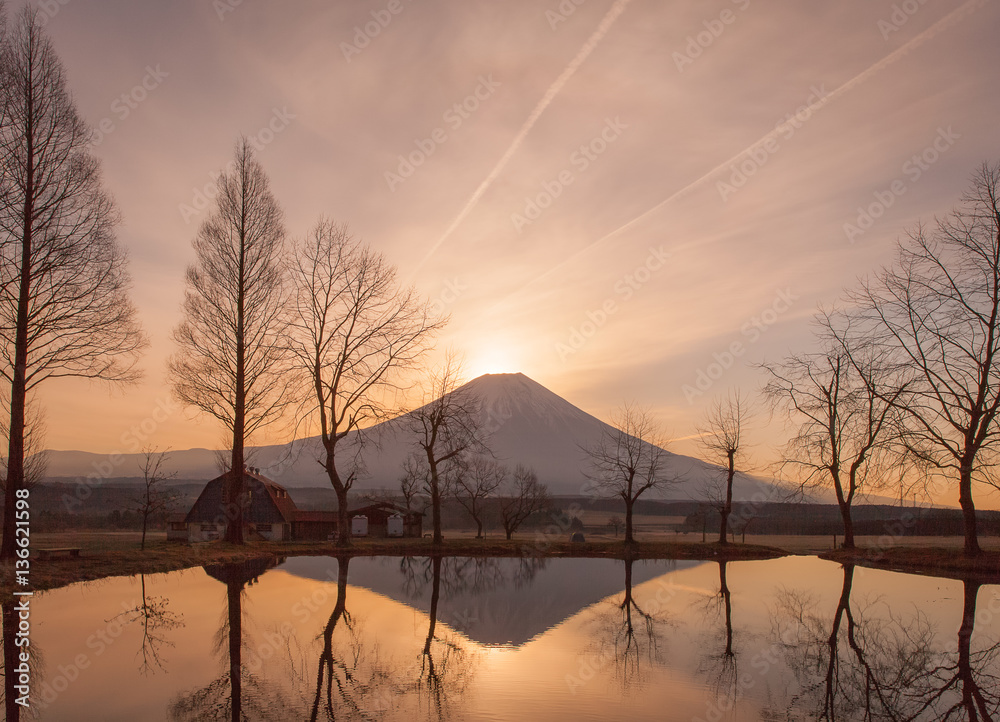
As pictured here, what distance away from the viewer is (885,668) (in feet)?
36.6

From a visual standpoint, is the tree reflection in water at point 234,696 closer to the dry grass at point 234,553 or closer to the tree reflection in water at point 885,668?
the tree reflection in water at point 885,668

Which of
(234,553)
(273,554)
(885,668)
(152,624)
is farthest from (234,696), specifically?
(273,554)

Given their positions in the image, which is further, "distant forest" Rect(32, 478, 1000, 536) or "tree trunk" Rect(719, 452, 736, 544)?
"distant forest" Rect(32, 478, 1000, 536)

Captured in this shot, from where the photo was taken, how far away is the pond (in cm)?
876

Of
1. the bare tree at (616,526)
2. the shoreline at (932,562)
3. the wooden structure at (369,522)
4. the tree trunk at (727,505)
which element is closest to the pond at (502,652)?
the shoreline at (932,562)

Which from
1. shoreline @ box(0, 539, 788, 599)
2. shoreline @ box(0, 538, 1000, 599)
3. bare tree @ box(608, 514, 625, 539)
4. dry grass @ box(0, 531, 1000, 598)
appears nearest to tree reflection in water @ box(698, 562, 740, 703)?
shoreline @ box(0, 538, 1000, 599)

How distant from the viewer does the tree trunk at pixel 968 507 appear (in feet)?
85.8

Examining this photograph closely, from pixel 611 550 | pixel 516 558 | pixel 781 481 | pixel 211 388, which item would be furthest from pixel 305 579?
pixel 781 481

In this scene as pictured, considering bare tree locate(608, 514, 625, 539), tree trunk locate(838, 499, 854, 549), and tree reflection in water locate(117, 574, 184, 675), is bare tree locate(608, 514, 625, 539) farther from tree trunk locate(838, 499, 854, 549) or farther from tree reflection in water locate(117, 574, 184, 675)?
tree reflection in water locate(117, 574, 184, 675)

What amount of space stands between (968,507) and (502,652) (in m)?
23.2

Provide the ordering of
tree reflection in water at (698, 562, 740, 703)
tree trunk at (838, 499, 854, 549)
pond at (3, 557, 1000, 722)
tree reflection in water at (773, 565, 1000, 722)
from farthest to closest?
1. tree trunk at (838, 499, 854, 549)
2. tree reflection in water at (698, 562, 740, 703)
3. tree reflection in water at (773, 565, 1000, 722)
4. pond at (3, 557, 1000, 722)

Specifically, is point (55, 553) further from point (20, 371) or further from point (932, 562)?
point (932, 562)

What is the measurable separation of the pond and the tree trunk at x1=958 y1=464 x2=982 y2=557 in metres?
6.53

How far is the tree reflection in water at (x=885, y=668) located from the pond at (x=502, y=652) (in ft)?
0.15
